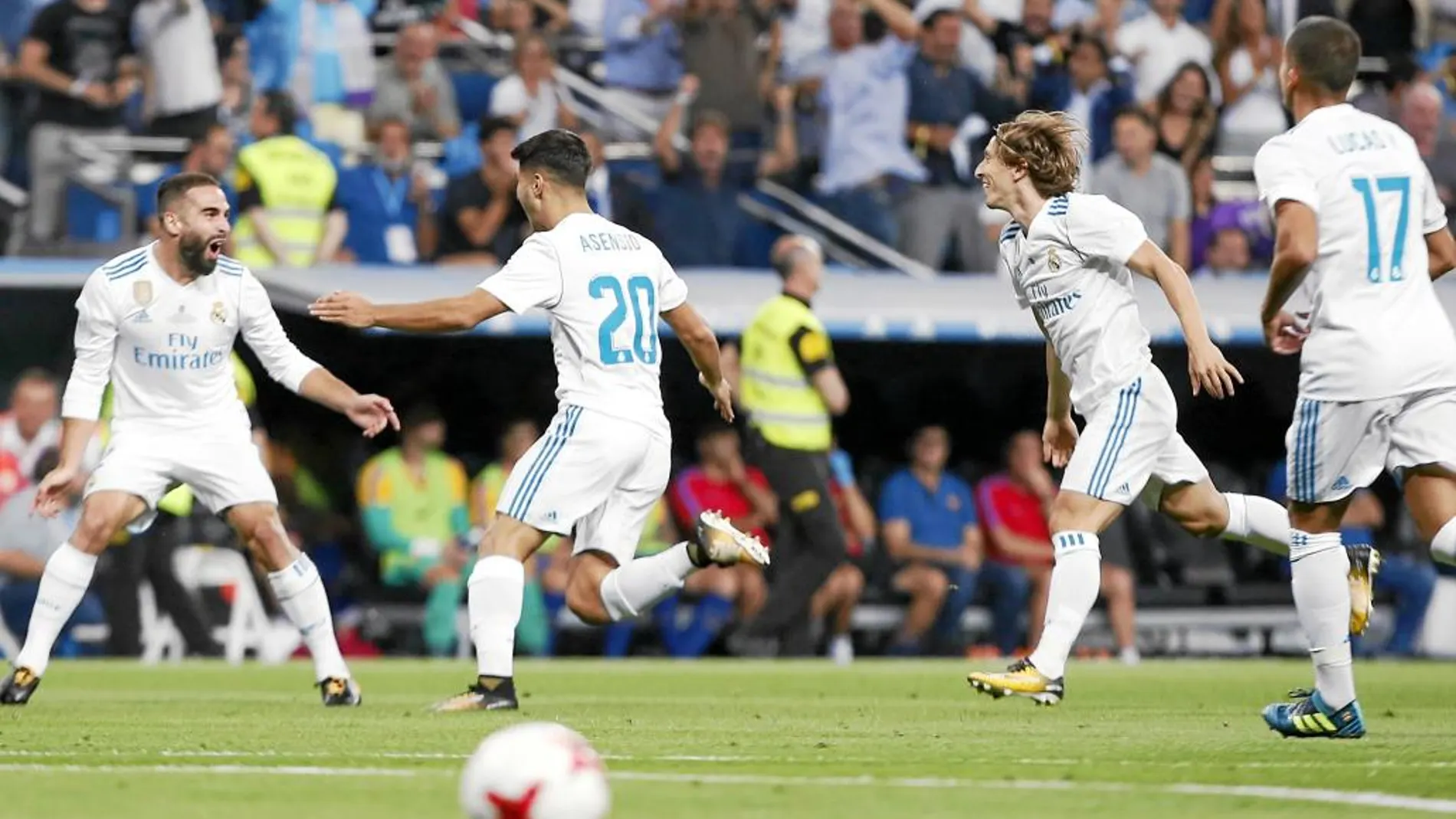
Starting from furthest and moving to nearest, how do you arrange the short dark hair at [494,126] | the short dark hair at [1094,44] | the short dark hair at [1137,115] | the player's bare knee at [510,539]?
1. the short dark hair at [1094,44]
2. the short dark hair at [1137,115]
3. the short dark hair at [494,126]
4. the player's bare knee at [510,539]

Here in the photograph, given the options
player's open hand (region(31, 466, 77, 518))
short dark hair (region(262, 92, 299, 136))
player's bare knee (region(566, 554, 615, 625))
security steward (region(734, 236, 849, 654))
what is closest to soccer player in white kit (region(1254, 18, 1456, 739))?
player's bare knee (region(566, 554, 615, 625))

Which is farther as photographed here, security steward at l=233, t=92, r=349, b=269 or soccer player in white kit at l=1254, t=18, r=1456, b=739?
security steward at l=233, t=92, r=349, b=269

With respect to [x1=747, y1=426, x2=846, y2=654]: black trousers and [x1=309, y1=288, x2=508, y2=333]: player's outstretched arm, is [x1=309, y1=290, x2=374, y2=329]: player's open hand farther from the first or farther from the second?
[x1=747, y1=426, x2=846, y2=654]: black trousers

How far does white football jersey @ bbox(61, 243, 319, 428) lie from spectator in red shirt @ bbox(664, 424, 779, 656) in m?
7.03

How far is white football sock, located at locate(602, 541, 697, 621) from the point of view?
32.3 ft

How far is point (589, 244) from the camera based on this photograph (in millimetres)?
9430

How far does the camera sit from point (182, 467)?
34.1 ft

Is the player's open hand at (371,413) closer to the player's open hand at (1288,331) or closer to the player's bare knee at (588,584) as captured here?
Result: the player's bare knee at (588,584)

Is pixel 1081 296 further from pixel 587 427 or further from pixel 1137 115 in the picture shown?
pixel 1137 115

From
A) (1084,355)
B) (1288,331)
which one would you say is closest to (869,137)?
(1084,355)

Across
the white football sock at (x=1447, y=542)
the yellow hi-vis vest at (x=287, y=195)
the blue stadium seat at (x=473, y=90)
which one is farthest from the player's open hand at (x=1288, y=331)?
the blue stadium seat at (x=473, y=90)

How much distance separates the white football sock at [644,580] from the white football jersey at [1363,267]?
2903 millimetres

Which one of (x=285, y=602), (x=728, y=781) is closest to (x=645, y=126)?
(x=285, y=602)

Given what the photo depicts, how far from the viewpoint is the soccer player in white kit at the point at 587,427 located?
929cm
